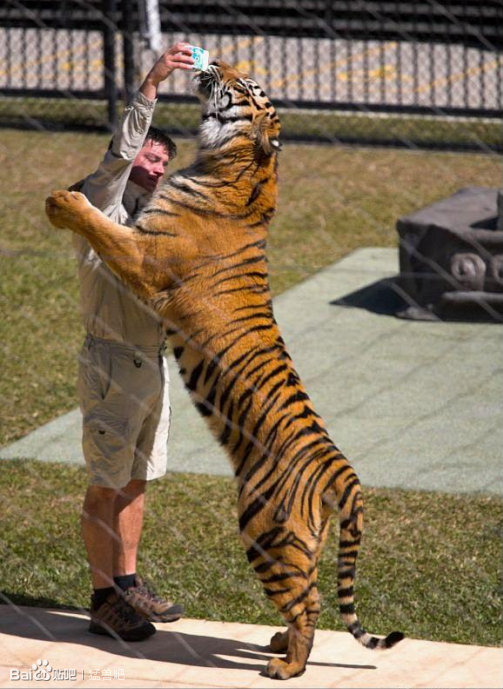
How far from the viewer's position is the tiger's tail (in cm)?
380

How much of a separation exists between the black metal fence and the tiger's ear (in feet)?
27.2

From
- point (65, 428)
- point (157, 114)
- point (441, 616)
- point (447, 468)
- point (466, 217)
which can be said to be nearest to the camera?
point (441, 616)

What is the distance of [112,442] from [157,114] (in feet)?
34.0

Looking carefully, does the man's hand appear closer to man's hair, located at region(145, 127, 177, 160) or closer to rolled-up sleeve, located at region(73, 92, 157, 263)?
rolled-up sleeve, located at region(73, 92, 157, 263)

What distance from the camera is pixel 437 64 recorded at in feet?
55.0

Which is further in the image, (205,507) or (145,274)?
(205,507)

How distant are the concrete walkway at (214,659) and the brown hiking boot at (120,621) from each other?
0.04 m

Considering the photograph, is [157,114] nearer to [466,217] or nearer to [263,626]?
[466,217]

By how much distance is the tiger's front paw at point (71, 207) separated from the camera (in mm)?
3896

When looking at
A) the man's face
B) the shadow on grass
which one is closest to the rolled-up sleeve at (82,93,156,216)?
the man's face

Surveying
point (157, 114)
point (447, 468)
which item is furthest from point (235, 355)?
point (157, 114)

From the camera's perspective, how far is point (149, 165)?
13.8 ft

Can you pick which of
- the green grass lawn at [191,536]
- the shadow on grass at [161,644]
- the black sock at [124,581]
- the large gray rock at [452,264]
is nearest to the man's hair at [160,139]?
the green grass lawn at [191,536]

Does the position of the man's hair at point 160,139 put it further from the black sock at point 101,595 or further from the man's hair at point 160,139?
the black sock at point 101,595
